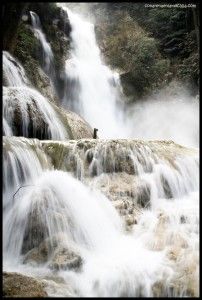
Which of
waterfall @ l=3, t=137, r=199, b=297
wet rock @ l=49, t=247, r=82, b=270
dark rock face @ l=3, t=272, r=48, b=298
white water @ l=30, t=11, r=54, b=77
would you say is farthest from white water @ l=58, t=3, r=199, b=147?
dark rock face @ l=3, t=272, r=48, b=298

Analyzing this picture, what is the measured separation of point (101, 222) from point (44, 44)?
42.8ft

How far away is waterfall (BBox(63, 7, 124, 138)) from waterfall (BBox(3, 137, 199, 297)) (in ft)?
29.9

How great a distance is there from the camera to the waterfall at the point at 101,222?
255 inches

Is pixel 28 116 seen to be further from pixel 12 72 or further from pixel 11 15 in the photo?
pixel 12 72

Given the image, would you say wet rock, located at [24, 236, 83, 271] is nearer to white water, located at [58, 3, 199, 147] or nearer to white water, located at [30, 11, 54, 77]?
white water, located at [58, 3, 199, 147]

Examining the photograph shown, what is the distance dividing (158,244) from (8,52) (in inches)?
435

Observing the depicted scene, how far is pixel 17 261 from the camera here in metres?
6.93

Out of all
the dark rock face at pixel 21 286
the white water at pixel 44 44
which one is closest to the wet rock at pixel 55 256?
the dark rock face at pixel 21 286

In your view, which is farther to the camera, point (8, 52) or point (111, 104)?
point (111, 104)

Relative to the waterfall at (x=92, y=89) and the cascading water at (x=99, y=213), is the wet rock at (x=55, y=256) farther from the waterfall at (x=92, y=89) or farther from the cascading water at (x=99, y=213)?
the waterfall at (x=92, y=89)

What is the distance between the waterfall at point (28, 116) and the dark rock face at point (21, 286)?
553cm

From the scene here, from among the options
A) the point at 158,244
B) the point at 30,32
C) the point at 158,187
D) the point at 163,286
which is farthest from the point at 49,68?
the point at 163,286

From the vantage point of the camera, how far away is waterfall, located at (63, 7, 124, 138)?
1977 centimetres

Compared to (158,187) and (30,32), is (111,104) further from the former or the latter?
(158,187)
